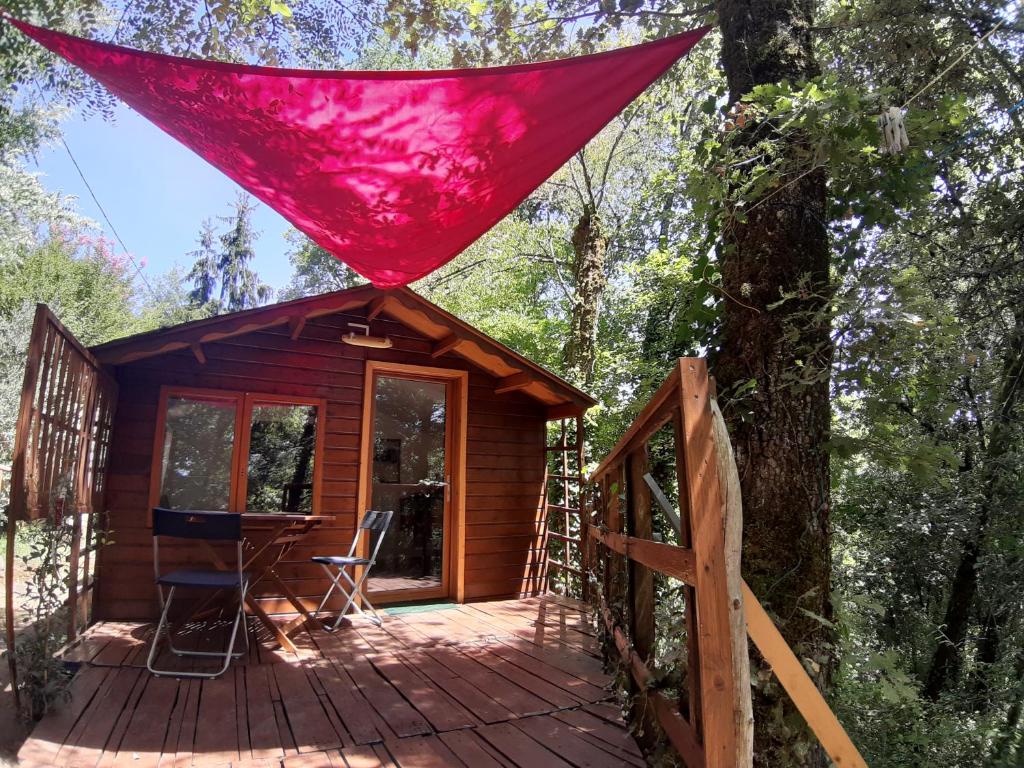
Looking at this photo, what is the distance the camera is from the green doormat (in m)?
4.95

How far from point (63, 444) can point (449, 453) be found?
301 cm

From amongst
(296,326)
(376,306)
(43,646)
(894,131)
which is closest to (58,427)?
(43,646)

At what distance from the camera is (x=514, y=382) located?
546 centimetres

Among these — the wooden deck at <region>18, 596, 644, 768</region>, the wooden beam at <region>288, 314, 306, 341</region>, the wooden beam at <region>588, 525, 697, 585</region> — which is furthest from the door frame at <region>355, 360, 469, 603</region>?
the wooden beam at <region>588, 525, 697, 585</region>

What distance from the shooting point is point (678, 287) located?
238 cm

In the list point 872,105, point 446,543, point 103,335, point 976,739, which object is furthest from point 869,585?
point 103,335

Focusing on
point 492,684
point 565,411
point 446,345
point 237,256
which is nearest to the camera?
point 492,684

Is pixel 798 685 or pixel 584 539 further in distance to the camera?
pixel 584 539

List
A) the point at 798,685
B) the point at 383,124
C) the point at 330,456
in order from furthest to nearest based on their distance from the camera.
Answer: the point at 330,456 < the point at 383,124 < the point at 798,685

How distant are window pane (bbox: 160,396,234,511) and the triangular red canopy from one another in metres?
2.16

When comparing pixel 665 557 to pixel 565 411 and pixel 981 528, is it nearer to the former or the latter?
pixel 565 411

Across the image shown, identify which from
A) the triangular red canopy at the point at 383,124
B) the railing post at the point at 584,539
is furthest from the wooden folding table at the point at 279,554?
the railing post at the point at 584,539

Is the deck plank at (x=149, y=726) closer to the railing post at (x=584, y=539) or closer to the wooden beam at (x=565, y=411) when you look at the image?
the railing post at (x=584, y=539)

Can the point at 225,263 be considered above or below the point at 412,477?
above
